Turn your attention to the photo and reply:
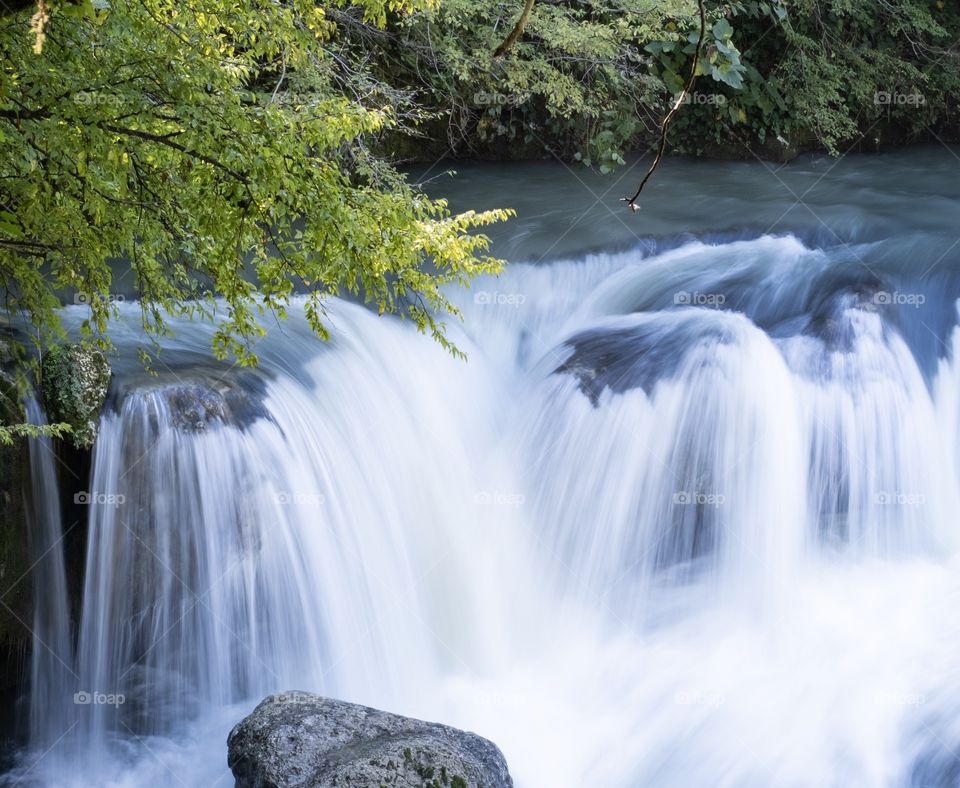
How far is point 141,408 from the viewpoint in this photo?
5.86m

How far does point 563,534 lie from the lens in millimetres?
7148

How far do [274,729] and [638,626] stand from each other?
2.61 m

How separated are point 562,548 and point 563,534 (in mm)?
96

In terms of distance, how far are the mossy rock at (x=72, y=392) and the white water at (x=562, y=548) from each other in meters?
0.14

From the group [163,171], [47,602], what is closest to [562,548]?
[47,602]

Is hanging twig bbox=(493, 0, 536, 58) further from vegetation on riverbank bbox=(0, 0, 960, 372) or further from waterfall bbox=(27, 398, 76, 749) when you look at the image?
waterfall bbox=(27, 398, 76, 749)

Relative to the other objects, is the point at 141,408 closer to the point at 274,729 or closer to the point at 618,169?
the point at 274,729

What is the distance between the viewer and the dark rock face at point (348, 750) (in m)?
4.57

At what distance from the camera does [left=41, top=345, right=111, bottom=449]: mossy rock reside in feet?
18.3

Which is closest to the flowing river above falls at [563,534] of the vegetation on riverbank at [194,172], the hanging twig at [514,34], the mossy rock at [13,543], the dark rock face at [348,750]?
the mossy rock at [13,543]

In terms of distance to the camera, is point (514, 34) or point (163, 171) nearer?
point (514, 34)

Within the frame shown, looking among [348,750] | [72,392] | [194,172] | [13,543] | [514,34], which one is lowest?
[348,750]

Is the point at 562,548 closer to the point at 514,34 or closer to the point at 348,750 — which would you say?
the point at 348,750

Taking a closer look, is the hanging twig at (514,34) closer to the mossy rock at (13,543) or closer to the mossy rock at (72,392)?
the mossy rock at (72,392)
